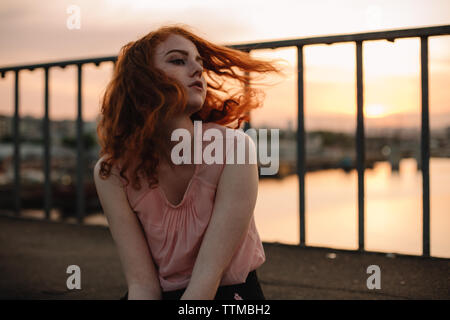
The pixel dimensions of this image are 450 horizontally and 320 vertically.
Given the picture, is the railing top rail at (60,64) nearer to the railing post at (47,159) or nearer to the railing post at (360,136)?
the railing post at (47,159)

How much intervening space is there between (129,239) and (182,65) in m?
0.49

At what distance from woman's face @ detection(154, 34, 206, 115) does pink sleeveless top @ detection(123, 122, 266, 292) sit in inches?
3.4

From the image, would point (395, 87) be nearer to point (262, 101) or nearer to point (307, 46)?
point (307, 46)

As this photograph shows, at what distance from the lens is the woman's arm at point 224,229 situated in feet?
3.41

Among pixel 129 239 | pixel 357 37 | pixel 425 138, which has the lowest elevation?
pixel 129 239

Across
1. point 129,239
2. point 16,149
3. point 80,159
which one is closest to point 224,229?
point 129,239

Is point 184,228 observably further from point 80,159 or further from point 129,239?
point 80,159

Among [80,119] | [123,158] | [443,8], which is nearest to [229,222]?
[123,158]

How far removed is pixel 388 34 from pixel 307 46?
0.42 m

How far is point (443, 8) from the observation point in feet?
7.41

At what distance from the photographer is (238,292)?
1141 millimetres

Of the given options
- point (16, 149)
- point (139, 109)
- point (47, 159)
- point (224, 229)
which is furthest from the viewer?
point (16, 149)

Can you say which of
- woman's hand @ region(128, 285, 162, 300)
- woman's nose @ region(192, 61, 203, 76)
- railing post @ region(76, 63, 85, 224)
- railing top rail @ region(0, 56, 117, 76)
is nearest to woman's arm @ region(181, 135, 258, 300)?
woman's hand @ region(128, 285, 162, 300)
